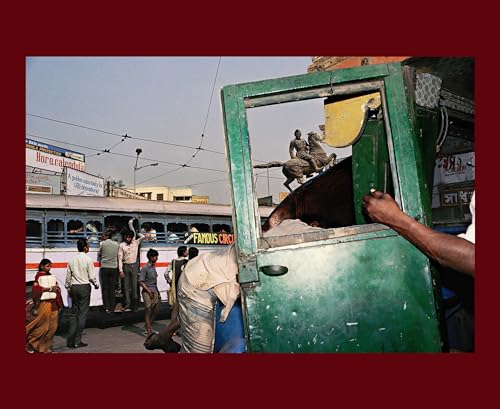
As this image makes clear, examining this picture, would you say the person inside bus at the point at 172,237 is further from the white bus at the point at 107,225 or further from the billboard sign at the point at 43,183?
the billboard sign at the point at 43,183

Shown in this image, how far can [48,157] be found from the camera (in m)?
20.9

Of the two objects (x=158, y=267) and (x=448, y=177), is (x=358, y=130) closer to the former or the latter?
(x=448, y=177)

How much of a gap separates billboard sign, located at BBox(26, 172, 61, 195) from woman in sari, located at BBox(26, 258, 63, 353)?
11.9 meters

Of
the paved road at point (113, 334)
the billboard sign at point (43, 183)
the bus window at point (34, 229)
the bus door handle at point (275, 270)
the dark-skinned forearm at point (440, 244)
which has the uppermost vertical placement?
the billboard sign at point (43, 183)

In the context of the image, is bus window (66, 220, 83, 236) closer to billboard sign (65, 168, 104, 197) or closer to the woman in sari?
the woman in sari

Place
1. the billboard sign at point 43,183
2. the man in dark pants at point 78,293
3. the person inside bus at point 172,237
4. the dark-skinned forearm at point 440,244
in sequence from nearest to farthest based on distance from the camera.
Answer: the dark-skinned forearm at point 440,244, the man in dark pants at point 78,293, the person inside bus at point 172,237, the billboard sign at point 43,183

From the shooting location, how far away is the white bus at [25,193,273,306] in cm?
975

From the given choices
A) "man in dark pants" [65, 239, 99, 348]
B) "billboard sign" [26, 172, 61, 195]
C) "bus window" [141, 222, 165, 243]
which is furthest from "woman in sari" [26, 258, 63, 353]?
"billboard sign" [26, 172, 61, 195]

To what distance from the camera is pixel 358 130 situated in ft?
6.49

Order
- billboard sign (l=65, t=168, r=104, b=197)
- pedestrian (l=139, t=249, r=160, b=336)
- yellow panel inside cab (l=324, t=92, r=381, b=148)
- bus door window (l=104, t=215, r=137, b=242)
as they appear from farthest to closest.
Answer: billboard sign (l=65, t=168, r=104, b=197)
bus door window (l=104, t=215, r=137, b=242)
pedestrian (l=139, t=249, r=160, b=336)
yellow panel inside cab (l=324, t=92, r=381, b=148)

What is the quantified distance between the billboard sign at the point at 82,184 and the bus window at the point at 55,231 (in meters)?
4.33

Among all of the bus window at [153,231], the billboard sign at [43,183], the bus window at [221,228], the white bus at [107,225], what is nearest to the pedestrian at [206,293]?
the white bus at [107,225]

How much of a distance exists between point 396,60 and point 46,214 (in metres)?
9.70

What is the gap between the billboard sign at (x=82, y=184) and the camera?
585 inches
